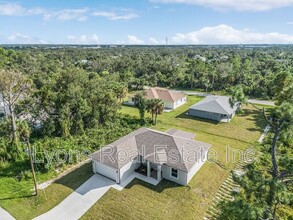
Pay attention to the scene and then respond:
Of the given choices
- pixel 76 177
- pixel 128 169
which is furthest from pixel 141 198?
pixel 76 177

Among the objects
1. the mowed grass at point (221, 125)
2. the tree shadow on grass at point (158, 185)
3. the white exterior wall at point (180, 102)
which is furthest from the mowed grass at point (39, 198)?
the white exterior wall at point (180, 102)

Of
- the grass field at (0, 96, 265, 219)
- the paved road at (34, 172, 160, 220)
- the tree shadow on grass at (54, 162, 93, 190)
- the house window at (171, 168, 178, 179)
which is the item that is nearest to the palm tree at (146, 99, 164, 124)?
the grass field at (0, 96, 265, 219)

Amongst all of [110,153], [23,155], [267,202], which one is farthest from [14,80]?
[267,202]

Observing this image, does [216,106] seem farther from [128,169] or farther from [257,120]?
[128,169]

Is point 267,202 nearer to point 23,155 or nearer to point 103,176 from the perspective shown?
point 103,176

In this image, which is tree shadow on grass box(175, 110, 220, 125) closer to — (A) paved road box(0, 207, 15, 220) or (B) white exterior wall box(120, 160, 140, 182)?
(B) white exterior wall box(120, 160, 140, 182)
